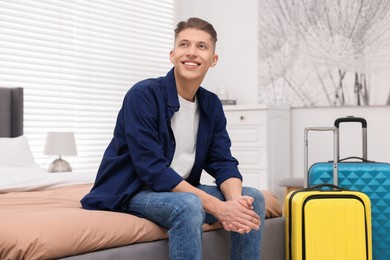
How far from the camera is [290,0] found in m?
5.00

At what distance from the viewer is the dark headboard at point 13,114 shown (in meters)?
4.18

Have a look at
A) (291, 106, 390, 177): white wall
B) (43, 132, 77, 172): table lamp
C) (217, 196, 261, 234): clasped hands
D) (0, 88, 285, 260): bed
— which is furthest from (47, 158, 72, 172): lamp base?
(217, 196, 261, 234): clasped hands

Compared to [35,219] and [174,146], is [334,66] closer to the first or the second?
[174,146]

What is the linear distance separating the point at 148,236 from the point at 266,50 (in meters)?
3.40

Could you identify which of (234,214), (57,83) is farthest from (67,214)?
(57,83)

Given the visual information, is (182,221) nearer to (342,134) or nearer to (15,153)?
(15,153)

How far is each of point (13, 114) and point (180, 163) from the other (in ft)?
7.78

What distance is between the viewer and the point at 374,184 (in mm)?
2945

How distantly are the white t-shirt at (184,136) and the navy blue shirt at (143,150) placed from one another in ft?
0.09

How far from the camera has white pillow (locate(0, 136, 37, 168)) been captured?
3.64m

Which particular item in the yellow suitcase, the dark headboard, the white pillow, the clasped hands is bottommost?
the yellow suitcase

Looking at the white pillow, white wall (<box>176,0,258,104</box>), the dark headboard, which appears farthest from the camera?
white wall (<box>176,0,258,104</box>)

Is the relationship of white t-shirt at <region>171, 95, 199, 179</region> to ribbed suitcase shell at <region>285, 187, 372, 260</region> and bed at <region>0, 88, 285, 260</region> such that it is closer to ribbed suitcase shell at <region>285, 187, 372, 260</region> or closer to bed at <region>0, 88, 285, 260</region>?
bed at <region>0, 88, 285, 260</region>

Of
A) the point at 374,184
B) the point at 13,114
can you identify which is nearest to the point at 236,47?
the point at 13,114
